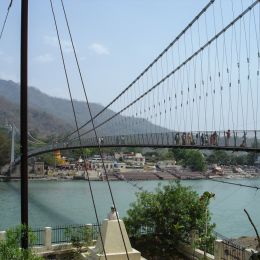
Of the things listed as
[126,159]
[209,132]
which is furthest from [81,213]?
[126,159]

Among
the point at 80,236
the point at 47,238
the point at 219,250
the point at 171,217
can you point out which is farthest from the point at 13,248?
the point at 171,217

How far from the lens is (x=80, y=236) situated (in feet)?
45.2

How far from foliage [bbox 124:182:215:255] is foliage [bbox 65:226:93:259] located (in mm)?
1338

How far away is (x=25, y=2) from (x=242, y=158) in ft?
49.7

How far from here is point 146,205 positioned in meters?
14.8

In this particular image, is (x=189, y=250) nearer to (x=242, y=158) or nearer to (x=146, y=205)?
(x=146, y=205)

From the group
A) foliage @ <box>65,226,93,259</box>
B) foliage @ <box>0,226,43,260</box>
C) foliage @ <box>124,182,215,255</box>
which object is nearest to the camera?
foliage @ <box>0,226,43,260</box>

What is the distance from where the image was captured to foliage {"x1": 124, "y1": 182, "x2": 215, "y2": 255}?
14.3 m

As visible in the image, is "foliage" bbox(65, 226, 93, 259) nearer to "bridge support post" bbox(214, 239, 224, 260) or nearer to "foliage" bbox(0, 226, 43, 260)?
"bridge support post" bbox(214, 239, 224, 260)

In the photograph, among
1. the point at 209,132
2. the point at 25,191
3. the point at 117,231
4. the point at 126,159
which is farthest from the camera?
the point at 126,159

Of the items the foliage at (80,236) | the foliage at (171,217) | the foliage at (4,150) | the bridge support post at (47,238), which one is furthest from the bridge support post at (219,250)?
the foliage at (4,150)

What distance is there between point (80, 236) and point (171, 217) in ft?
8.36

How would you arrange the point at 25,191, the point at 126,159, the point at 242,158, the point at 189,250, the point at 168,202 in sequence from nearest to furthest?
1. the point at 25,191
2. the point at 189,250
3. the point at 168,202
4. the point at 242,158
5. the point at 126,159

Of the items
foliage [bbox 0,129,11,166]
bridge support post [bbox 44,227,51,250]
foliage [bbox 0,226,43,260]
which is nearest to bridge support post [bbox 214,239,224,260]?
bridge support post [bbox 44,227,51,250]
